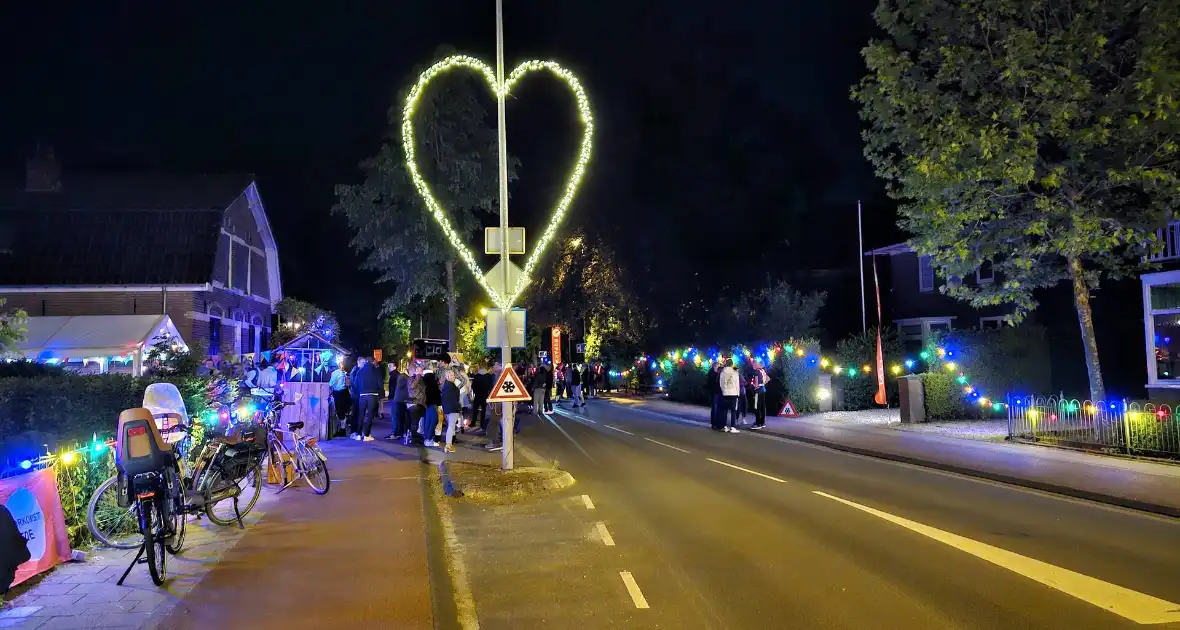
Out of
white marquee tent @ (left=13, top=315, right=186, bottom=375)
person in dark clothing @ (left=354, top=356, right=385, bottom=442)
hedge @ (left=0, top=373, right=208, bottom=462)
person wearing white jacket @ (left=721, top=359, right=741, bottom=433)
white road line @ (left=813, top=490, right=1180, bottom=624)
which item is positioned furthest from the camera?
white marquee tent @ (left=13, top=315, right=186, bottom=375)

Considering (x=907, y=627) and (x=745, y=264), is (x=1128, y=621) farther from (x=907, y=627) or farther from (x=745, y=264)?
(x=745, y=264)

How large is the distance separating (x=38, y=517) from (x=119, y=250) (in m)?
23.6

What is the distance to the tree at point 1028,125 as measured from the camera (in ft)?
47.1

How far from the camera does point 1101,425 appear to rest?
1496cm

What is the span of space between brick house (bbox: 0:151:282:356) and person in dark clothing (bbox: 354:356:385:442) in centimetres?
1058

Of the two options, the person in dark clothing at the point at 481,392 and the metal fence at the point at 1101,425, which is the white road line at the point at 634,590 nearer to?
the metal fence at the point at 1101,425

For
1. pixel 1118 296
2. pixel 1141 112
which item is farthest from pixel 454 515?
pixel 1118 296

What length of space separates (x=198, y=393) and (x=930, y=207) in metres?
13.4

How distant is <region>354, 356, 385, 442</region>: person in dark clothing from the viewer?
18250mm

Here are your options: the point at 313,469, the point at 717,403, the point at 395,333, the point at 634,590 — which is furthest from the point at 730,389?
the point at 395,333

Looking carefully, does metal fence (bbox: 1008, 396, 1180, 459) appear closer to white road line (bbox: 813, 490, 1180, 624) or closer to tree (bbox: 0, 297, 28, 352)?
white road line (bbox: 813, 490, 1180, 624)

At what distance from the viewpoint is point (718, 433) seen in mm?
21000

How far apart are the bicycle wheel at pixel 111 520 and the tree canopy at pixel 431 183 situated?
79.0 feet

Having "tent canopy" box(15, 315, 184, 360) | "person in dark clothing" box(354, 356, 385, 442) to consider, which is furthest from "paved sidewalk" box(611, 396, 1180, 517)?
"tent canopy" box(15, 315, 184, 360)
